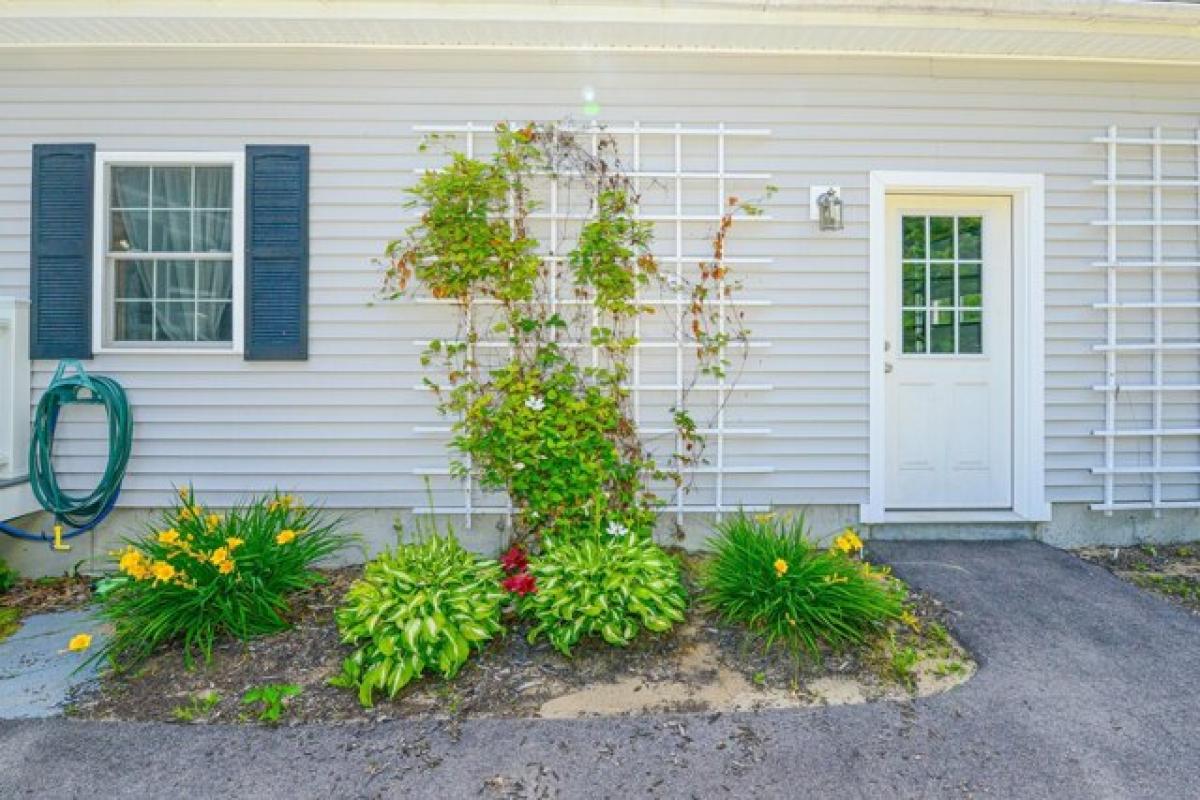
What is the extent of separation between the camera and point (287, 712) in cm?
247

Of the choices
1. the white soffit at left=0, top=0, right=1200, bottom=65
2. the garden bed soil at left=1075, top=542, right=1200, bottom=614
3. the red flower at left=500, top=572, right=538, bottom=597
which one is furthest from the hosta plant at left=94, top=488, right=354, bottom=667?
the garden bed soil at left=1075, top=542, right=1200, bottom=614

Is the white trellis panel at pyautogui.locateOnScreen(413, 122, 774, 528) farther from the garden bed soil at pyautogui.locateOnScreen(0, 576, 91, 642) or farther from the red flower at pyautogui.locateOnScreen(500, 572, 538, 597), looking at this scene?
the garden bed soil at pyautogui.locateOnScreen(0, 576, 91, 642)

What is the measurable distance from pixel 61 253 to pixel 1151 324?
20.7 feet

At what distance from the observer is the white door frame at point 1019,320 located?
4062 mm

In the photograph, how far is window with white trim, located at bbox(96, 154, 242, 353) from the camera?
406cm

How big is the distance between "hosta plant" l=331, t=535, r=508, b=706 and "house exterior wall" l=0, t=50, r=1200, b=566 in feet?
3.87

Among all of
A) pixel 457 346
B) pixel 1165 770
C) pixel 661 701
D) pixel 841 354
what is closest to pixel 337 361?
pixel 457 346

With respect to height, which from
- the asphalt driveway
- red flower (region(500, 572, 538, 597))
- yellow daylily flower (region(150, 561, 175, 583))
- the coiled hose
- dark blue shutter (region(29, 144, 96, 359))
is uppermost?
dark blue shutter (region(29, 144, 96, 359))

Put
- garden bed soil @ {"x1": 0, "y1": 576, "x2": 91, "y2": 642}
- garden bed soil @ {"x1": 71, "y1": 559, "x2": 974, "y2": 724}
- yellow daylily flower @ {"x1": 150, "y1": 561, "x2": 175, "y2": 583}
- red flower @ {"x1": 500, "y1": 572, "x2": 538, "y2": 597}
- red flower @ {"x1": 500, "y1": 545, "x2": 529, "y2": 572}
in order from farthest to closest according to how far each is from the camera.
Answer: garden bed soil @ {"x1": 0, "y1": 576, "x2": 91, "y2": 642}, red flower @ {"x1": 500, "y1": 545, "x2": 529, "y2": 572}, red flower @ {"x1": 500, "y1": 572, "x2": 538, "y2": 597}, yellow daylily flower @ {"x1": 150, "y1": 561, "x2": 175, "y2": 583}, garden bed soil @ {"x1": 71, "y1": 559, "x2": 974, "y2": 724}

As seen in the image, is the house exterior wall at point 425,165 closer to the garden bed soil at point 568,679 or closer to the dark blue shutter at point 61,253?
the dark blue shutter at point 61,253

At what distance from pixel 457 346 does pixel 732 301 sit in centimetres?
159

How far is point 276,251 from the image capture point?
395cm

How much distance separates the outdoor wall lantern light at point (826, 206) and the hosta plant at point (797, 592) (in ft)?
6.11

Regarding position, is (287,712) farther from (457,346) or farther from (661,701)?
(457,346)
